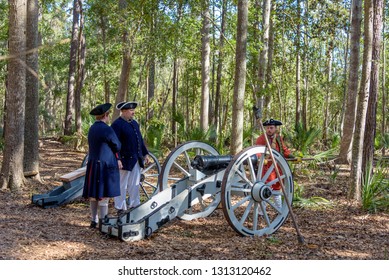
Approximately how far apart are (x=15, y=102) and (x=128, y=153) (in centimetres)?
280

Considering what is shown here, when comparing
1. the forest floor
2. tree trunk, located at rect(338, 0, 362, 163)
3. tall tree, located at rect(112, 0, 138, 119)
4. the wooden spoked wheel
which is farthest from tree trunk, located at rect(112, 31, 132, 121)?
the wooden spoked wheel

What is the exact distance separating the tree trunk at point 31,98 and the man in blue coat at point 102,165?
3926 mm

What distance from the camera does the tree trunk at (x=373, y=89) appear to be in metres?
7.12

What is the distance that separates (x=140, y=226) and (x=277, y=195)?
198 cm

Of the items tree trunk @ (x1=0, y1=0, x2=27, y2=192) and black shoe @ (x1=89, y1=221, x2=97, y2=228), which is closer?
black shoe @ (x1=89, y1=221, x2=97, y2=228)

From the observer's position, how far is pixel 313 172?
10727 millimetres

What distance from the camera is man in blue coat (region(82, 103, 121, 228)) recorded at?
554 cm

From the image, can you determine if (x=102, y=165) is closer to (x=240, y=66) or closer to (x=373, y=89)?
(x=240, y=66)

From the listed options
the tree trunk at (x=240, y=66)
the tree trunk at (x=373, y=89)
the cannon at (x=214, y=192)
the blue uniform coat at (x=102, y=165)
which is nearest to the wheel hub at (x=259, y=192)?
the cannon at (x=214, y=192)

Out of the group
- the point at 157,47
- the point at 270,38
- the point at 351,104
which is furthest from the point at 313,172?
the point at 270,38

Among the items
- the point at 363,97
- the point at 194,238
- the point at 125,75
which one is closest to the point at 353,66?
the point at 363,97

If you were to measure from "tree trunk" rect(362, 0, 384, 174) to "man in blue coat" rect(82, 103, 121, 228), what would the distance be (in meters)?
4.23

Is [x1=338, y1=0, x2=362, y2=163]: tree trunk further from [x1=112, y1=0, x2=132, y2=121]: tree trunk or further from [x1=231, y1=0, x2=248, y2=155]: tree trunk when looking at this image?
[x1=112, y1=0, x2=132, y2=121]: tree trunk

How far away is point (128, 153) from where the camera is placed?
638 centimetres
